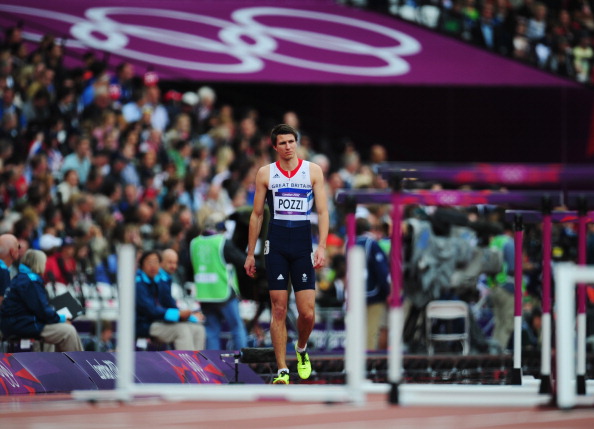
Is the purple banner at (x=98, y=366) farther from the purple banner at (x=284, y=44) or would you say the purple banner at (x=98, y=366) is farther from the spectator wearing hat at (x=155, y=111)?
the purple banner at (x=284, y=44)

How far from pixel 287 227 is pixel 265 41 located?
54.1ft

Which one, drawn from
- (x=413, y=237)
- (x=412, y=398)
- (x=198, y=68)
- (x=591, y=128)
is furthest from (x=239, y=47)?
(x=412, y=398)

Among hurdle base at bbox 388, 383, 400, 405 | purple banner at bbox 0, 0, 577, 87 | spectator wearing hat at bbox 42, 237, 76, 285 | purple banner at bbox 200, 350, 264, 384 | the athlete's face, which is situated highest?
purple banner at bbox 0, 0, 577, 87

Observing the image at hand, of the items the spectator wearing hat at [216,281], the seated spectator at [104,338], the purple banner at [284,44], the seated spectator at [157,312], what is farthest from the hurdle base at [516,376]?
the purple banner at [284,44]

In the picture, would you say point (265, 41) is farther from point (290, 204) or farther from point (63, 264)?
point (290, 204)

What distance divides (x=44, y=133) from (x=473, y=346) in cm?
748

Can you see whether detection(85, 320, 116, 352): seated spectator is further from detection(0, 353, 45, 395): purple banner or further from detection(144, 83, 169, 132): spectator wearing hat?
detection(144, 83, 169, 132): spectator wearing hat

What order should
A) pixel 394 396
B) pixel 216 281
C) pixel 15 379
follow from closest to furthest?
pixel 394 396 < pixel 15 379 < pixel 216 281

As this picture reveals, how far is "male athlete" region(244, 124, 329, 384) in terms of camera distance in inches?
481

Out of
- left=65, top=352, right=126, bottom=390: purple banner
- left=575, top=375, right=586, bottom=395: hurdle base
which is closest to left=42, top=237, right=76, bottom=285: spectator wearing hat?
left=65, top=352, right=126, bottom=390: purple banner

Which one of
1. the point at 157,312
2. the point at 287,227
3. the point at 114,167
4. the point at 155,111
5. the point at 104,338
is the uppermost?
the point at 155,111

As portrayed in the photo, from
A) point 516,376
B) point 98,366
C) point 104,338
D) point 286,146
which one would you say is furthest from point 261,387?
point 104,338

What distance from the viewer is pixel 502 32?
29.5 meters

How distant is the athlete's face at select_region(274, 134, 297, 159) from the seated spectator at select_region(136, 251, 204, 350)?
408 centimetres
